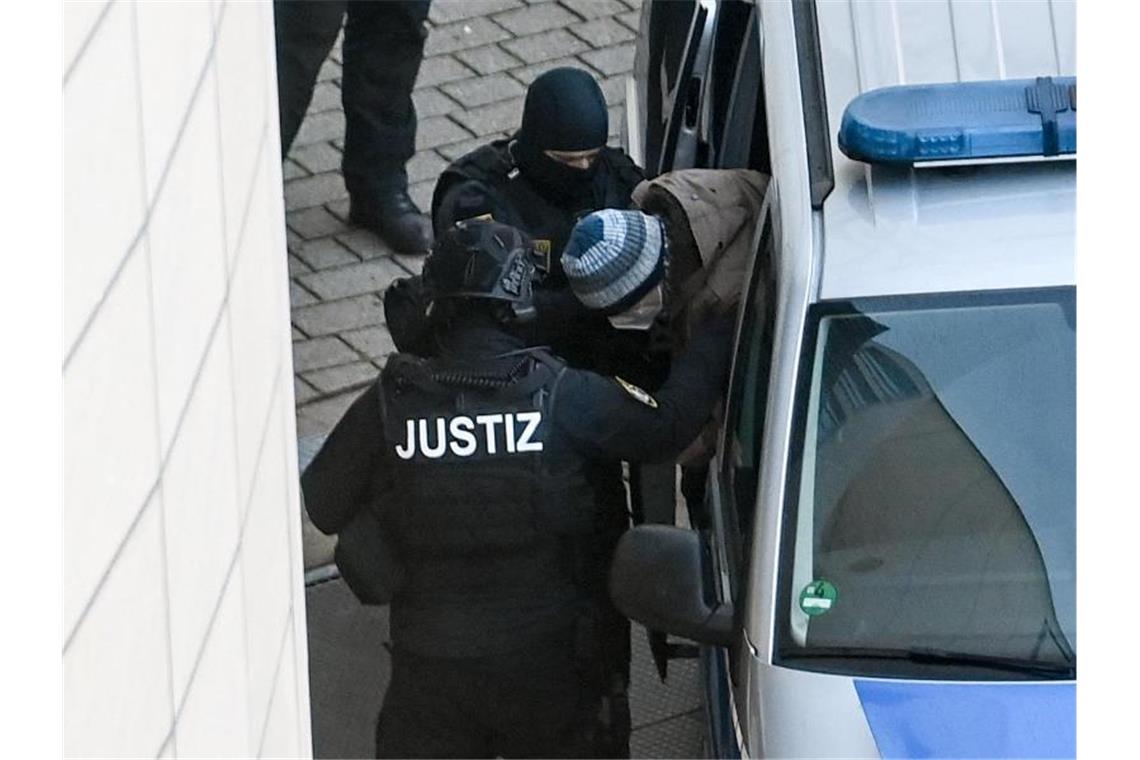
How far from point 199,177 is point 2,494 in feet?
2.50

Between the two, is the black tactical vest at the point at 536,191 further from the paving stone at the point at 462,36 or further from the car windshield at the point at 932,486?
the paving stone at the point at 462,36

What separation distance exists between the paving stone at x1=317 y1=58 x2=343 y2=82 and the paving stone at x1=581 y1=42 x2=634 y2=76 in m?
1.02

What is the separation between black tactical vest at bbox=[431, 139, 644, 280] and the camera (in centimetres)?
508

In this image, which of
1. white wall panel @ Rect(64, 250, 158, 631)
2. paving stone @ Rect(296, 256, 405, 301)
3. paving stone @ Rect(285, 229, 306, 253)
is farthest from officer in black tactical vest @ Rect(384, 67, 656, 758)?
white wall panel @ Rect(64, 250, 158, 631)

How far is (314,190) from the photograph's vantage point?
7.84 meters

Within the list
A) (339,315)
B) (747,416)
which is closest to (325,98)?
(339,315)

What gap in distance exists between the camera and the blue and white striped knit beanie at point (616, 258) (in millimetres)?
4305

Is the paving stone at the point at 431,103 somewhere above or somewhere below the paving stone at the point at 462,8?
below

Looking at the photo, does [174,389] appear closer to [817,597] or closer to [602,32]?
[817,597]

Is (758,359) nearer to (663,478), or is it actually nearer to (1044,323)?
(1044,323)

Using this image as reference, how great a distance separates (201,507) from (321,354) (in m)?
4.63

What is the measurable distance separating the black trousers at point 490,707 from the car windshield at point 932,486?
3.01 feet

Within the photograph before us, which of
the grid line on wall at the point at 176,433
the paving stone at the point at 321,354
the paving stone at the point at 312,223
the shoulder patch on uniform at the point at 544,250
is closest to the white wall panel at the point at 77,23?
the grid line on wall at the point at 176,433

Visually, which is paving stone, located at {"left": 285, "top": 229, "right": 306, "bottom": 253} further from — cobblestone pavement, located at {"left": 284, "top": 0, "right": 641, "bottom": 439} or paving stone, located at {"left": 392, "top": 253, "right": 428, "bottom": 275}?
paving stone, located at {"left": 392, "top": 253, "right": 428, "bottom": 275}
